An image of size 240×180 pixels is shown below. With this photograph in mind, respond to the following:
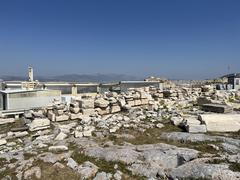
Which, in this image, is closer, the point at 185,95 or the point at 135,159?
the point at 135,159

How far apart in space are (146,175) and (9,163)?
468cm

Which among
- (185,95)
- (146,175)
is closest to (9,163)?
(146,175)

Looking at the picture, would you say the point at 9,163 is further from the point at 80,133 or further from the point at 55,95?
the point at 55,95

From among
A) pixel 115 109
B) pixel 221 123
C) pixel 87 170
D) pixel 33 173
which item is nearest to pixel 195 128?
pixel 221 123

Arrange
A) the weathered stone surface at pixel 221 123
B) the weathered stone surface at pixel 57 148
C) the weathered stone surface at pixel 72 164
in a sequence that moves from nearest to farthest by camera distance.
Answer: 1. the weathered stone surface at pixel 72 164
2. the weathered stone surface at pixel 57 148
3. the weathered stone surface at pixel 221 123

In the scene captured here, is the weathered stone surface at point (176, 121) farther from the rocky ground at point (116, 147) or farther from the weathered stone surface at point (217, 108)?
the weathered stone surface at point (217, 108)

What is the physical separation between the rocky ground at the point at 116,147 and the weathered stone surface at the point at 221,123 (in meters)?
0.05

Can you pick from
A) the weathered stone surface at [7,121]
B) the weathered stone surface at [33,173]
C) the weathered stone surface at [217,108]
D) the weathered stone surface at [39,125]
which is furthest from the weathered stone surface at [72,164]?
the weathered stone surface at [217,108]

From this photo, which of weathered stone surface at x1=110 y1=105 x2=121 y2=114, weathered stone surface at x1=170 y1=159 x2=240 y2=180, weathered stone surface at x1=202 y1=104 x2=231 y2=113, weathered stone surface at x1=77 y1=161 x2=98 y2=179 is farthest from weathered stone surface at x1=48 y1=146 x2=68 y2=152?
weathered stone surface at x1=202 y1=104 x2=231 y2=113

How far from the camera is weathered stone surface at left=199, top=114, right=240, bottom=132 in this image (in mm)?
12598

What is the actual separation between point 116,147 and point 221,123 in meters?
5.81

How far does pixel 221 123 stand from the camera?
1274 cm

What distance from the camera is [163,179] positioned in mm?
7711

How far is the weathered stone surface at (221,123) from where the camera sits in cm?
1260
